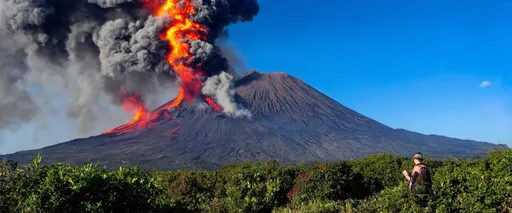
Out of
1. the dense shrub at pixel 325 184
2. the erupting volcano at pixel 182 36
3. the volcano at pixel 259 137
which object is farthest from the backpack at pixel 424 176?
the erupting volcano at pixel 182 36

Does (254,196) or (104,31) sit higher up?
(104,31)

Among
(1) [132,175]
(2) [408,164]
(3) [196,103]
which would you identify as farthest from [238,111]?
(1) [132,175]

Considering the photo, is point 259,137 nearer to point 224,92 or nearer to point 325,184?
point 224,92

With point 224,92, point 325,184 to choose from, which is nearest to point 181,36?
point 224,92

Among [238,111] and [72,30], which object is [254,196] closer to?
[72,30]

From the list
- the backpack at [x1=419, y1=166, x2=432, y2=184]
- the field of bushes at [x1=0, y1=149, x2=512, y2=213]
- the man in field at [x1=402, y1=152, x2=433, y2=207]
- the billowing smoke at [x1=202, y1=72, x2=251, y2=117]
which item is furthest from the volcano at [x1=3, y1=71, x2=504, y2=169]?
the backpack at [x1=419, y1=166, x2=432, y2=184]

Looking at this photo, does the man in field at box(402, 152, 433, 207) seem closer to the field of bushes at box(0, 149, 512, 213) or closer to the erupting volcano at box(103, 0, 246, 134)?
the field of bushes at box(0, 149, 512, 213)
